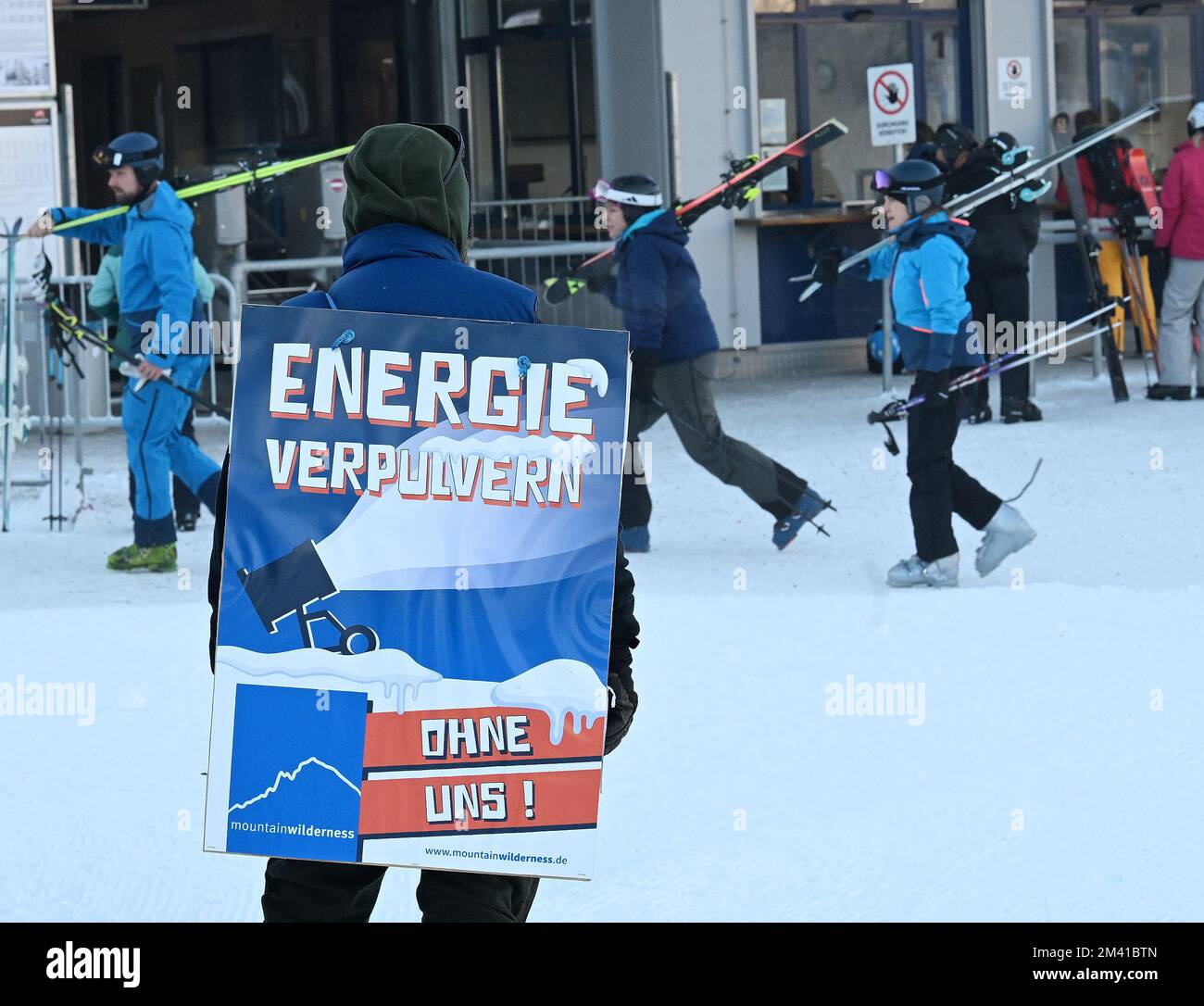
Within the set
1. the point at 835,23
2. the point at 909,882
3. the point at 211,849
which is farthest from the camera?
the point at 835,23

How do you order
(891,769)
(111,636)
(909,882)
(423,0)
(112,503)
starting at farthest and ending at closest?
(423,0), (112,503), (111,636), (891,769), (909,882)

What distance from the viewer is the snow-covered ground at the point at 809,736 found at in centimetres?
432

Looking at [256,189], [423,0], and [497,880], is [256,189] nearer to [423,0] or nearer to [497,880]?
[423,0]

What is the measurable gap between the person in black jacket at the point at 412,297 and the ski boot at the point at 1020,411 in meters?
9.26

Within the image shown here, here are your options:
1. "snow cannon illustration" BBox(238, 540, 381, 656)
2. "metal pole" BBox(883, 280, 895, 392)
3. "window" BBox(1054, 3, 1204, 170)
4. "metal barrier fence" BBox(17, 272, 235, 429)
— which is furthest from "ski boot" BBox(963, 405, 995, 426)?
"snow cannon illustration" BBox(238, 540, 381, 656)

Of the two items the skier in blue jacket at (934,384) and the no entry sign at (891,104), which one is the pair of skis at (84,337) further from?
the no entry sign at (891,104)

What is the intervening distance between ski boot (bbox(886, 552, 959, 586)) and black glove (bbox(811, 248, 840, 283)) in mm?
2638

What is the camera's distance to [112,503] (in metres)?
10.4

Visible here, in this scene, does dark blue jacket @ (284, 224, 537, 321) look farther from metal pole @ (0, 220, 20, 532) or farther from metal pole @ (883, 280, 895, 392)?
metal pole @ (883, 280, 895, 392)

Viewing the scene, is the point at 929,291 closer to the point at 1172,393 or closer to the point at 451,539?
the point at 451,539

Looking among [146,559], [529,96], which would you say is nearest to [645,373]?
[146,559]

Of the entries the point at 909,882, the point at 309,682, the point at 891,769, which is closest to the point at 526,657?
the point at 309,682

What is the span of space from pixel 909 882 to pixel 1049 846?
15.8 inches
